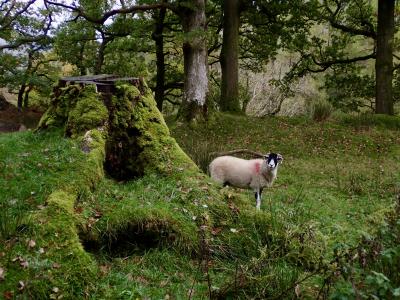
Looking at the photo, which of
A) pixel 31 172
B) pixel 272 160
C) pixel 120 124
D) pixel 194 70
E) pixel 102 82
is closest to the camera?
pixel 31 172

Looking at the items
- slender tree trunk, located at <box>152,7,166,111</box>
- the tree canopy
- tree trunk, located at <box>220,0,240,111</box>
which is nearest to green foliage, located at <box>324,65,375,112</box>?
the tree canopy

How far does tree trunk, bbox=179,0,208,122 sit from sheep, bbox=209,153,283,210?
543 centimetres

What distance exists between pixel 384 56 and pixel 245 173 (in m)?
9.83

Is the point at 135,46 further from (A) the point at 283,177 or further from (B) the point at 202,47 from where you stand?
(A) the point at 283,177

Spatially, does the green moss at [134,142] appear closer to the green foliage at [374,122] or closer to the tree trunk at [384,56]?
the green foliage at [374,122]

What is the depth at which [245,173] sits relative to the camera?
8453mm

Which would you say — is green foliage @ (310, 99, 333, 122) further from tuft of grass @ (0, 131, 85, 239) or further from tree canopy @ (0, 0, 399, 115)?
tuft of grass @ (0, 131, 85, 239)

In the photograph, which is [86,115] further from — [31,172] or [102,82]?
[31,172]

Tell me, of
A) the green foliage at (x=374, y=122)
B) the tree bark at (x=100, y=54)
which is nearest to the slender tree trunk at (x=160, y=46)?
the tree bark at (x=100, y=54)

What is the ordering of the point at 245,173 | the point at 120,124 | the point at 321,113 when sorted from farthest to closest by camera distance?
the point at 321,113
the point at 245,173
the point at 120,124

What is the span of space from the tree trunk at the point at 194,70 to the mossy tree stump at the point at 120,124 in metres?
6.97

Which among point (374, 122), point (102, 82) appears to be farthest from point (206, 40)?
point (102, 82)

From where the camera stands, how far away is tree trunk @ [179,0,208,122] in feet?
45.9

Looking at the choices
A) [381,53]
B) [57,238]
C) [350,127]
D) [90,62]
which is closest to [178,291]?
[57,238]
